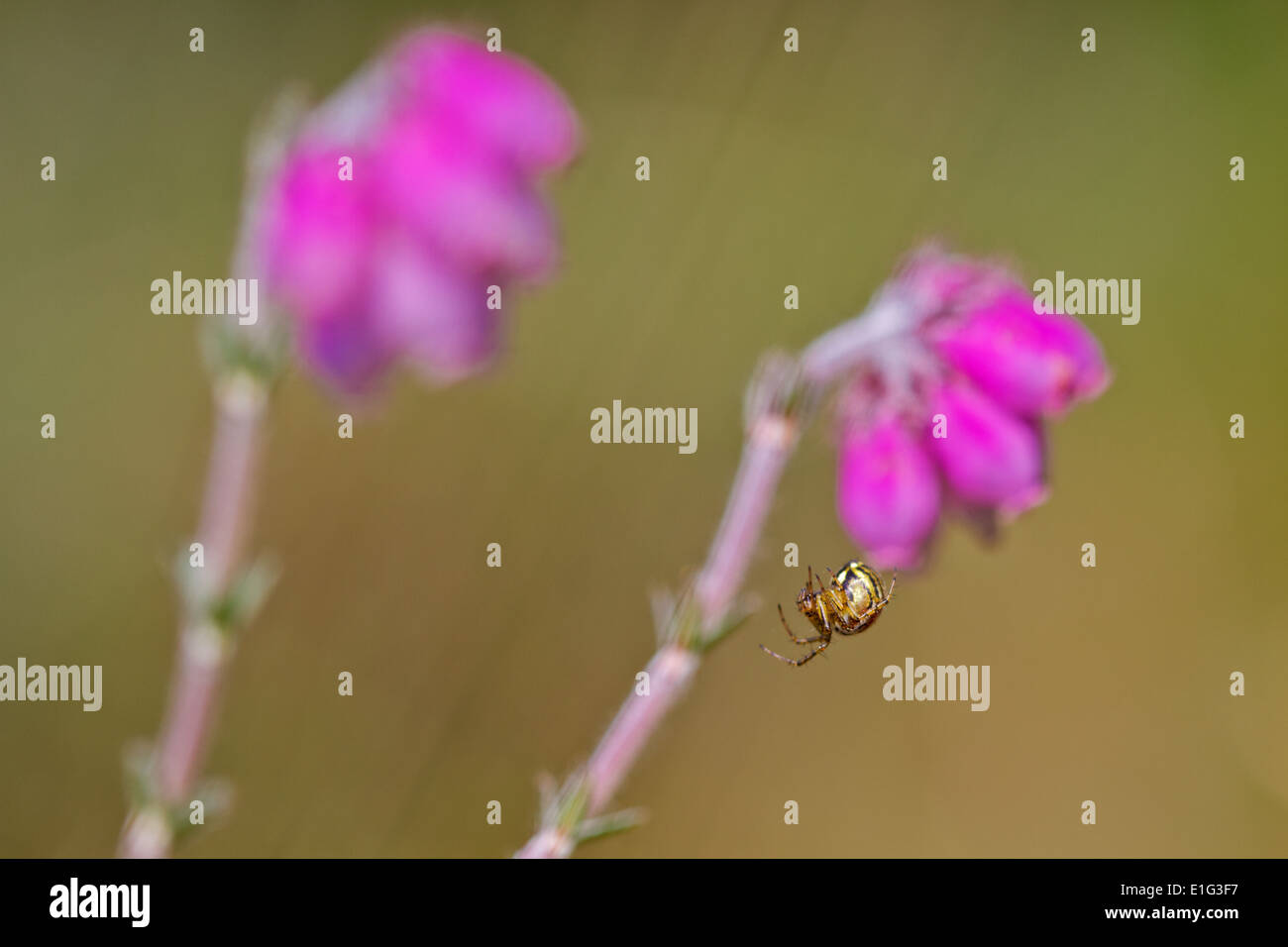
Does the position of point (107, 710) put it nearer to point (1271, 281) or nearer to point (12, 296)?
point (12, 296)

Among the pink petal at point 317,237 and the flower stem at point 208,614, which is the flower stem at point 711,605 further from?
the pink petal at point 317,237

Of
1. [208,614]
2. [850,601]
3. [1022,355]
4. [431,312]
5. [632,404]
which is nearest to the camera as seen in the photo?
[431,312]

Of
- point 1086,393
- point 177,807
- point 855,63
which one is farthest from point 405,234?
point 855,63

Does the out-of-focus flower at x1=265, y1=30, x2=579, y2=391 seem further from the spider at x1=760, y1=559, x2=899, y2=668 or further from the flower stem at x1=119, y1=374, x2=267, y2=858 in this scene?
the spider at x1=760, y1=559, x2=899, y2=668

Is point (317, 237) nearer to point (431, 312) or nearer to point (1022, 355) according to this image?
point (431, 312)

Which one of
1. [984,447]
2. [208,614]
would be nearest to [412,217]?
[208,614]

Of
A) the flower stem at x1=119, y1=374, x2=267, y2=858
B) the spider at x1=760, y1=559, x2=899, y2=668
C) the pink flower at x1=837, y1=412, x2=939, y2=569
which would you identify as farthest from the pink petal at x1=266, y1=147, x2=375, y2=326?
the spider at x1=760, y1=559, x2=899, y2=668
